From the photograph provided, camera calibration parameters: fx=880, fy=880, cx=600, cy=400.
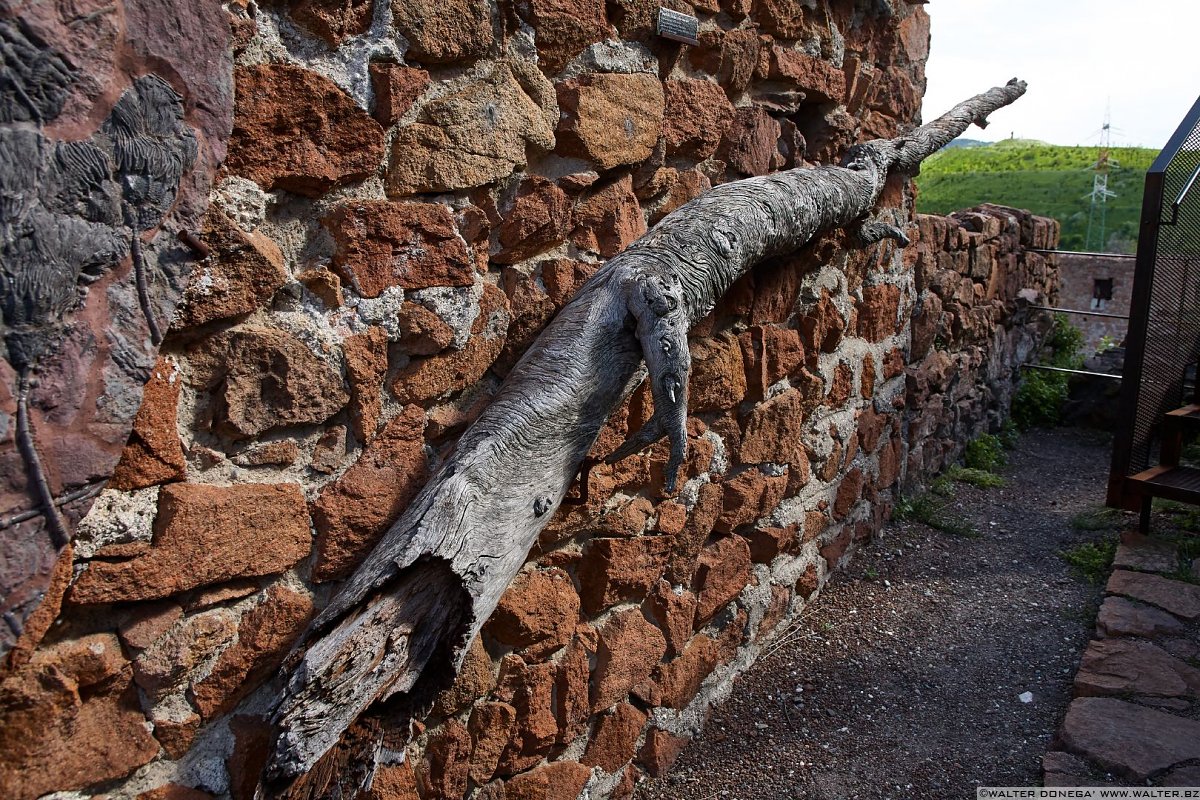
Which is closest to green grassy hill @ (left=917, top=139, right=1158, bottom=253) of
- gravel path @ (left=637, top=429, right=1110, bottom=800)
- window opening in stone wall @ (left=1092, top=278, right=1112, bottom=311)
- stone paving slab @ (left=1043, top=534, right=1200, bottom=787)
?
window opening in stone wall @ (left=1092, top=278, right=1112, bottom=311)

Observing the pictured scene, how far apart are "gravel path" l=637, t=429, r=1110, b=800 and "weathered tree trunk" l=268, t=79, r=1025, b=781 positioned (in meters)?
1.09

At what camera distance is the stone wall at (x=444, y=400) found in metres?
1.29

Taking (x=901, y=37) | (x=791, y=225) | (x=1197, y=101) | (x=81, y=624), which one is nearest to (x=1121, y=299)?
(x=1197, y=101)

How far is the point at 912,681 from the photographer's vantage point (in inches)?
112

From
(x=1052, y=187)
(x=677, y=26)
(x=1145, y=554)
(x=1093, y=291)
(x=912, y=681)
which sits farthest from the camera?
(x=1052, y=187)

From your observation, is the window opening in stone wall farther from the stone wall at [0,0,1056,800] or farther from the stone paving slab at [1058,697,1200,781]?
the stone paving slab at [1058,697,1200,781]

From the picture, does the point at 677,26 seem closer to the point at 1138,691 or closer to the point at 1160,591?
the point at 1138,691

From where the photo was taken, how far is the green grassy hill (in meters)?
12.8

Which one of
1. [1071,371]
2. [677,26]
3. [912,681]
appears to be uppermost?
[677,26]

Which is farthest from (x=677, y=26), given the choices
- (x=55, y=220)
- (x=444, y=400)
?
(x=55, y=220)

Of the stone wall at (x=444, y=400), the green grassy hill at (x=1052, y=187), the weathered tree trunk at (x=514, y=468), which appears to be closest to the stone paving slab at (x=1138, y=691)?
the stone wall at (x=444, y=400)

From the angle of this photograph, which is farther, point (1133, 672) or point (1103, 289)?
point (1103, 289)

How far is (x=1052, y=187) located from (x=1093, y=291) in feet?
18.6

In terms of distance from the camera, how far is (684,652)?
8.17 feet
